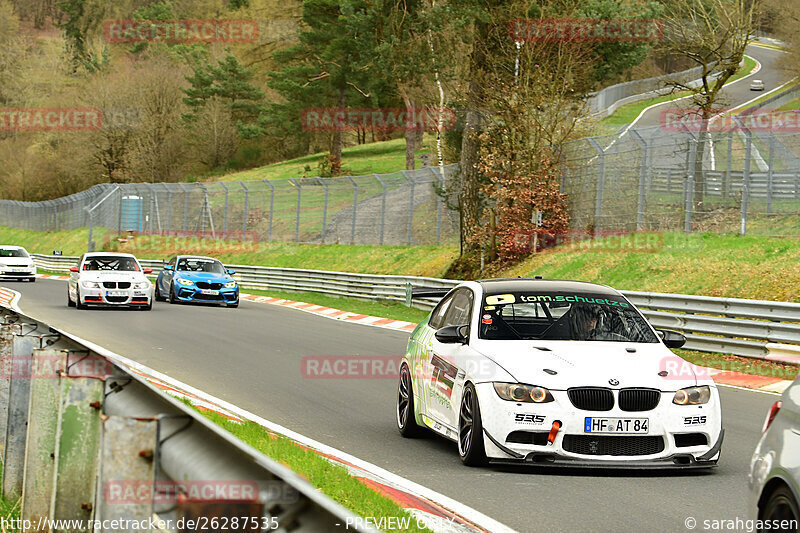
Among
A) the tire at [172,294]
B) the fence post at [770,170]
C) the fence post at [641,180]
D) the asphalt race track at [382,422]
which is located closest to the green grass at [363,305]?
the asphalt race track at [382,422]

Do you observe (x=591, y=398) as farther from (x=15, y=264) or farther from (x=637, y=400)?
(x=15, y=264)

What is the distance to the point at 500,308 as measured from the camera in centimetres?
963

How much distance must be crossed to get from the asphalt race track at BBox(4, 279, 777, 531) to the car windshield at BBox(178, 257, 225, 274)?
278 inches

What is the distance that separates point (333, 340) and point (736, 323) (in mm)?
7211

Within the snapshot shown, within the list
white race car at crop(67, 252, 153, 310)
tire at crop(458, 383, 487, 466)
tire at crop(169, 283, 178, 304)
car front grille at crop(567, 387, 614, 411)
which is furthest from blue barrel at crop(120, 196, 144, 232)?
car front grille at crop(567, 387, 614, 411)

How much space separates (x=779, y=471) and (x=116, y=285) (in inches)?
949

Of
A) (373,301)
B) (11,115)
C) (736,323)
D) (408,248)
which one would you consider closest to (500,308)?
(736,323)

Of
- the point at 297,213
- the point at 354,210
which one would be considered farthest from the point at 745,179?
the point at 297,213

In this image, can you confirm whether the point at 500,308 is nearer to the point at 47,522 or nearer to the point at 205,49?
the point at 47,522

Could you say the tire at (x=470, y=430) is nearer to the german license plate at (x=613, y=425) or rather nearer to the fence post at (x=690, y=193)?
the german license plate at (x=613, y=425)

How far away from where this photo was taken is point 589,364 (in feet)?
27.3

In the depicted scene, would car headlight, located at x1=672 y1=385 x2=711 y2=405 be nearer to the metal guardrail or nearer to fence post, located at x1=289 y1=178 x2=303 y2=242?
the metal guardrail

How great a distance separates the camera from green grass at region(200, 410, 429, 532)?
6.86 meters

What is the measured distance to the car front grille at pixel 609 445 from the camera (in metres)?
8.00
